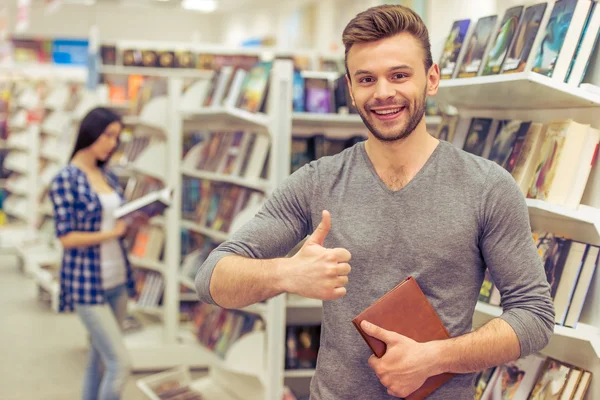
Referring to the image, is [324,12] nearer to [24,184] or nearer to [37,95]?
[37,95]

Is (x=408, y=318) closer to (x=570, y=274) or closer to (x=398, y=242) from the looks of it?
(x=398, y=242)

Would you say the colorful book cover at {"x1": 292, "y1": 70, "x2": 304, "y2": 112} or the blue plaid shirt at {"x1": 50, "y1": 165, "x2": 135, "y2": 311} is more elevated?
the colorful book cover at {"x1": 292, "y1": 70, "x2": 304, "y2": 112}

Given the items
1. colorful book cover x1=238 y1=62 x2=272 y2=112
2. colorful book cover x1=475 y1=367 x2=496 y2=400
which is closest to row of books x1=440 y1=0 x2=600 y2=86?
colorful book cover x1=475 y1=367 x2=496 y2=400

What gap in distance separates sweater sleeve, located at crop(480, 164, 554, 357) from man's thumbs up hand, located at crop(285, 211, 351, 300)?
0.32m

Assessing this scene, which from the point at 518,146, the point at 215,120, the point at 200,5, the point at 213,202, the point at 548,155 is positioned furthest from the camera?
the point at 200,5

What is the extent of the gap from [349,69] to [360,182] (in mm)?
252

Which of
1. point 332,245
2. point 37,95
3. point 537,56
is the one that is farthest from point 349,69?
point 37,95

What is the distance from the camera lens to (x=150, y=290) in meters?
5.16

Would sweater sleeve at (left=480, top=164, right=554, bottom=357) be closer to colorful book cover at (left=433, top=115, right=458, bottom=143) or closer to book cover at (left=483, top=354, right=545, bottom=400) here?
book cover at (left=483, top=354, right=545, bottom=400)

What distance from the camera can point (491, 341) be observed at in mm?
1345

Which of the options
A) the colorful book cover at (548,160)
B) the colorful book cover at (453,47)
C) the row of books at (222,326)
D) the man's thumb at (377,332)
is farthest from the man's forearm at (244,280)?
the row of books at (222,326)

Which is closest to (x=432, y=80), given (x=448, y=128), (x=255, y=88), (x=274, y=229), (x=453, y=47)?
(x=274, y=229)

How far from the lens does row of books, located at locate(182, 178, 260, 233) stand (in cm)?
415

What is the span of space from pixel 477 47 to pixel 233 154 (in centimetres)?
213
